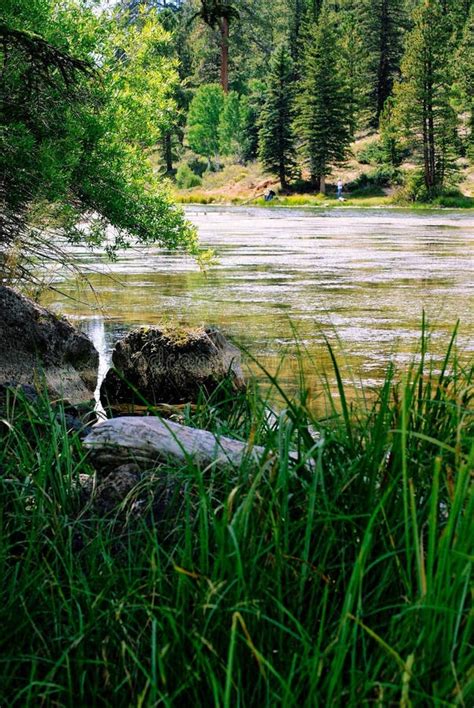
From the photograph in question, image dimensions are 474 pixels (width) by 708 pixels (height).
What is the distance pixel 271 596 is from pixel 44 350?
19.4 feet

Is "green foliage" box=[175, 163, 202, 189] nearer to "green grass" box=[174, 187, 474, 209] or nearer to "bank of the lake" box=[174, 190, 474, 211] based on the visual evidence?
"bank of the lake" box=[174, 190, 474, 211]

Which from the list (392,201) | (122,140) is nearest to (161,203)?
(122,140)

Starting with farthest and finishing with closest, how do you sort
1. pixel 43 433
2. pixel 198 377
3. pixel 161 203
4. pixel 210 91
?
pixel 210 91 < pixel 161 203 < pixel 198 377 < pixel 43 433

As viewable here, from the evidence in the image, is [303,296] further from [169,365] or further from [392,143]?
[392,143]

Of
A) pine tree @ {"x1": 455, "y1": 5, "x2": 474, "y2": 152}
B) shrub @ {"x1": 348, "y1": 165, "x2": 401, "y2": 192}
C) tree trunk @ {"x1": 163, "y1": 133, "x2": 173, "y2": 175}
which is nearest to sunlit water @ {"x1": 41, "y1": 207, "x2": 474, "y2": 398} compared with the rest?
shrub @ {"x1": 348, "y1": 165, "x2": 401, "y2": 192}

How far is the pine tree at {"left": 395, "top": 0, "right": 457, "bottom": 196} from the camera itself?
210 ft

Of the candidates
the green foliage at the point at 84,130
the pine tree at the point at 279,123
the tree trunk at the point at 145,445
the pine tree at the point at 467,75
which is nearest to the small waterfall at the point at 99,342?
the green foliage at the point at 84,130

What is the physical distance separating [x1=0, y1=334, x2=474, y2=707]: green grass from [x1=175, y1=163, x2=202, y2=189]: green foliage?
82.4 metres

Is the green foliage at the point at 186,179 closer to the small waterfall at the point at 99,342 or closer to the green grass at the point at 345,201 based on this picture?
the green grass at the point at 345,201

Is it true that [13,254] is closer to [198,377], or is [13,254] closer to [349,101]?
[198,377]

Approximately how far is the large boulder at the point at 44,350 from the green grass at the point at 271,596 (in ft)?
14.8

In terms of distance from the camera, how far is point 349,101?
72.9 meters

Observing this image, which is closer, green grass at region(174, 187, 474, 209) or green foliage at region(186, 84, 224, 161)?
green grass at region(174, 187, 474, 209)

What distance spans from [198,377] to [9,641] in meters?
5.89
